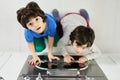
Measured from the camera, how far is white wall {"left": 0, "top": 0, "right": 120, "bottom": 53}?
137 cm

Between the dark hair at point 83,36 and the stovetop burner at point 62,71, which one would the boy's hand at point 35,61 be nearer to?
the stovetop burner at point 62,71

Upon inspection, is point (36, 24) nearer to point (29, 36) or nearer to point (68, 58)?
point (29, 36)

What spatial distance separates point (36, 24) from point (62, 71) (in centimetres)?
22

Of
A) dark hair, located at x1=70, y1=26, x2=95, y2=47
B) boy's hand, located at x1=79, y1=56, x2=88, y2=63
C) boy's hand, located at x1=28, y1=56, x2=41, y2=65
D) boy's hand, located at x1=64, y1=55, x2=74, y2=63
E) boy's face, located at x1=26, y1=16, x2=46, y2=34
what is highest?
boy's face, located at x1=26, y1=16, x2=46, y2=34

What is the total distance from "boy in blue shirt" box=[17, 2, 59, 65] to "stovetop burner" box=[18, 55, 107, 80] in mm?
51

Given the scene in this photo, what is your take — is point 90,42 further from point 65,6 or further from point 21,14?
point 65,6

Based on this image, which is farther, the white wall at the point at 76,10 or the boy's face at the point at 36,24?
the white wall at the point at 76,10

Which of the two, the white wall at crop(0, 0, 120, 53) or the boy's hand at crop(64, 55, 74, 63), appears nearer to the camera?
the boy's hand at crop(64, 55, 74, 63)

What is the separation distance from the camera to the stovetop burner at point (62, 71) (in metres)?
1.00

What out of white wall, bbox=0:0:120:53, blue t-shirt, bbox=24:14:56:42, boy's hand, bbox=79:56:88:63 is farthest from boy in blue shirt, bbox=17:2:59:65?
white wall, bbox=0:0:120:53

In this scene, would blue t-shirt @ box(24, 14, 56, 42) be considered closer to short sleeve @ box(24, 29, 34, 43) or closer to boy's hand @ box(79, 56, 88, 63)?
short sleeve @ box(24, 29, 34, 43)

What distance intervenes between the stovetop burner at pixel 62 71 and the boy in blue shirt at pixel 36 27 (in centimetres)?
5

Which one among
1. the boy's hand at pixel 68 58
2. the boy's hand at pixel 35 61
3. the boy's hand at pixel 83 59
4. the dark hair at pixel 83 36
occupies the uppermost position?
the dark hair at pixel 83 36

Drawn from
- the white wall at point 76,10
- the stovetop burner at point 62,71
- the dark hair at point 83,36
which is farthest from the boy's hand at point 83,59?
the white wall at point 76,10
